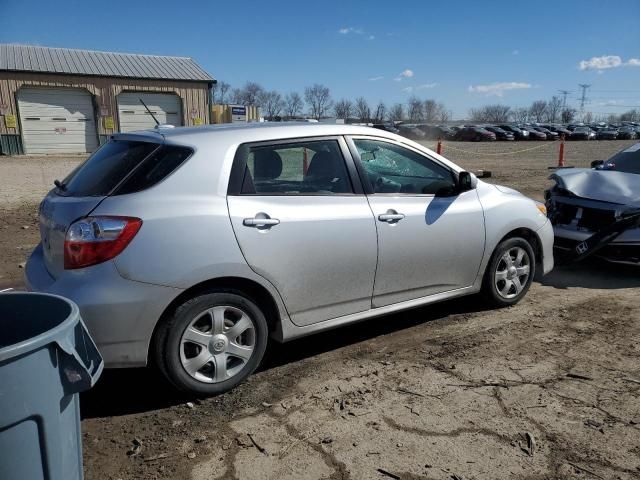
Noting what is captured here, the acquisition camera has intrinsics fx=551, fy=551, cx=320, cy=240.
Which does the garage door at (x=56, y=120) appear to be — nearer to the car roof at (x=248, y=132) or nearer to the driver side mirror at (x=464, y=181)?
the car roof at (x=248, y=132)

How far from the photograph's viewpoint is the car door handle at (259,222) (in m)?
3.38

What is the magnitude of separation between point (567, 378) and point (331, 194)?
2012 mm

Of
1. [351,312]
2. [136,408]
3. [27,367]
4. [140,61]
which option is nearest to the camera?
[27,367]

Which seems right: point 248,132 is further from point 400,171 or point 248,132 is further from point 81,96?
point 81,96

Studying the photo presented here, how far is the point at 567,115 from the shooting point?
116 m

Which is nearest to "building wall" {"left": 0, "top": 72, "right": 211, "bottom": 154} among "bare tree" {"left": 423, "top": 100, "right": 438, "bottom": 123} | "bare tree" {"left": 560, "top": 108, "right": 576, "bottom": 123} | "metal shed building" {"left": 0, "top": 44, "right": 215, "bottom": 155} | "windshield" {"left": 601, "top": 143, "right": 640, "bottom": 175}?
"metal shed building" {"left": 0, "top": 44, "right": 215, "bottom": 155}

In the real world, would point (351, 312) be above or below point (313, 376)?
above

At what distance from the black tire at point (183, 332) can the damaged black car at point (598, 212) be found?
395 cm

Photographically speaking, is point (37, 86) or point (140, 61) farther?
point (140, 61)

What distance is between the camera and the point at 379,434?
3059 mm

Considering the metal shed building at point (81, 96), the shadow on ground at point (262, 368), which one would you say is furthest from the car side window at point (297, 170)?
the metal shed building at point (81, 96)

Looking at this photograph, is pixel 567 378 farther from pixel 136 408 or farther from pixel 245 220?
pixel 136 408

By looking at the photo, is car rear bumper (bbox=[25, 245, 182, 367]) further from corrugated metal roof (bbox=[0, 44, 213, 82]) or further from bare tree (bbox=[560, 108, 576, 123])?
bare tree (bbox=[560, 108, 576, 123])

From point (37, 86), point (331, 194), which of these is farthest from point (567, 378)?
point (37, 86)
